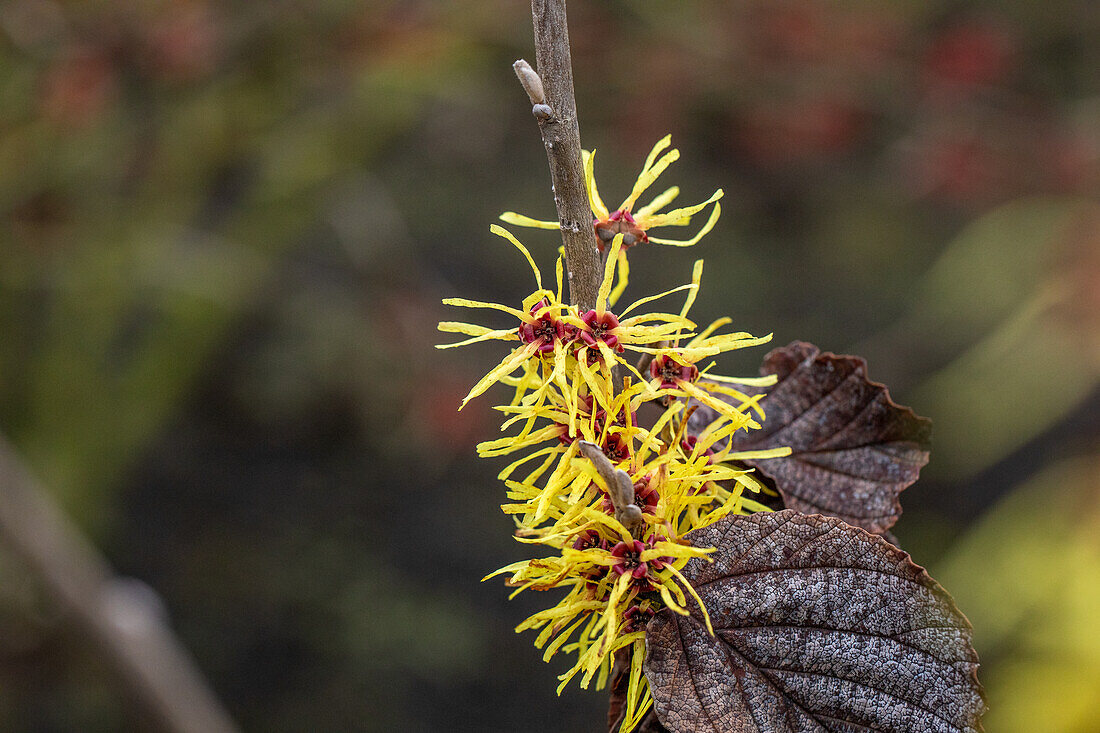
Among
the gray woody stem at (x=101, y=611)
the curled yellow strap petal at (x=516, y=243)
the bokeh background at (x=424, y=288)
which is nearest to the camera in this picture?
the curled yellow strap petal at (x=516, y=243)

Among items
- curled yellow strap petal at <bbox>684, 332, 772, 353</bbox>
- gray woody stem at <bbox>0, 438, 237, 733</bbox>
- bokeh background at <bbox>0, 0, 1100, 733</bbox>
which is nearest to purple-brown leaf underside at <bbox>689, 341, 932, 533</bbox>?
curled yellow strap petal at <bbox>684, 332, 772, 353</bbox>

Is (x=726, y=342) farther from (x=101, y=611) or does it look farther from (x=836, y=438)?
(x=101, y=611)

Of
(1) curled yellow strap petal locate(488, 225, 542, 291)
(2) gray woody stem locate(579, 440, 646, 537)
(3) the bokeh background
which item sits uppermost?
(3) the bokeh background

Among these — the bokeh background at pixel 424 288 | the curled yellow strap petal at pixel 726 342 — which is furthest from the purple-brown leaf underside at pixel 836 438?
the bokeh background at pixel 424 288

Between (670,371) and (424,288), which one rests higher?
(424,288)

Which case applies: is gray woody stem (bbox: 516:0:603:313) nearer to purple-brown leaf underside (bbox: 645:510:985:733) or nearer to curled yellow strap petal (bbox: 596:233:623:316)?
curled yellow strap petal (bbox: 596:233:623:316)

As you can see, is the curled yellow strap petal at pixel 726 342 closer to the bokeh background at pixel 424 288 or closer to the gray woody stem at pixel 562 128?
the gray woody stem at pixel 562 128

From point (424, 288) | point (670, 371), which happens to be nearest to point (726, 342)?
point (670, 371)
